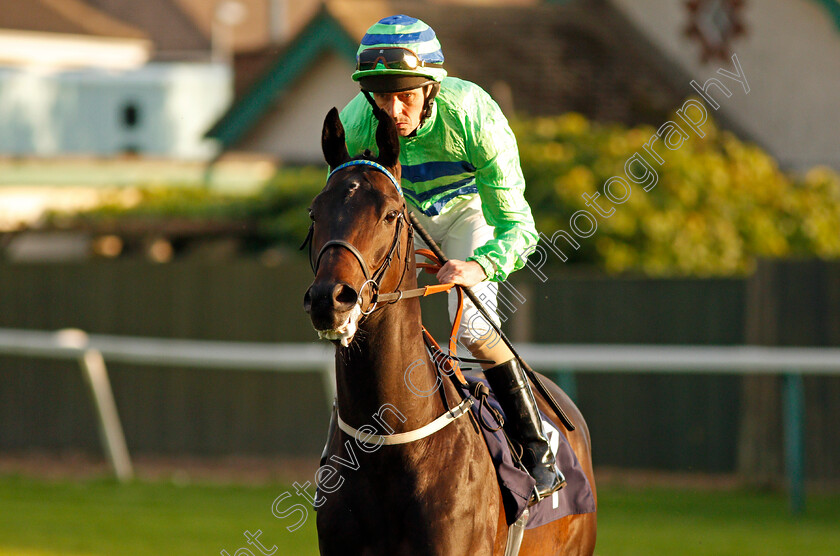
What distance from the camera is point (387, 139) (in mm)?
3508

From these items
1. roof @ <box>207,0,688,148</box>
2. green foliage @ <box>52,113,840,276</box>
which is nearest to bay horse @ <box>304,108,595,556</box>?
green foliage @ <box>52,113,840,276</box>

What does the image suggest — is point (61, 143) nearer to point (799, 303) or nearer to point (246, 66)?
point (246, 66)

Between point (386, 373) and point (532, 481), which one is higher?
point (386, 373)

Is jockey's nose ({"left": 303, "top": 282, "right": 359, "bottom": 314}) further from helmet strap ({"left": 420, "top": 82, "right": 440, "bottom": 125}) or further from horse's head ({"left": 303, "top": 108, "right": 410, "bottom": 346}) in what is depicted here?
helmet strap ({"left": 420, "top": 82, "right": 440, "bottom": 125})

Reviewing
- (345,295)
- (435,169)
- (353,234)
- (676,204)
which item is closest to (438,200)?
(435,169)

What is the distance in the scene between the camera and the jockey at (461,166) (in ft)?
12.3

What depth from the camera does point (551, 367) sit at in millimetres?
9102

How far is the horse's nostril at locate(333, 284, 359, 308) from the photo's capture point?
9.98ft

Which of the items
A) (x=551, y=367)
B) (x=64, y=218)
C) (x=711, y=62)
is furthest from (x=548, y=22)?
(x=551, y=367)

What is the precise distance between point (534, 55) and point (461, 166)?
12.5 m

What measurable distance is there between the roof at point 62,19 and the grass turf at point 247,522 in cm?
2067

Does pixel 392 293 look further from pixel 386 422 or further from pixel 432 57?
pixel 432 57

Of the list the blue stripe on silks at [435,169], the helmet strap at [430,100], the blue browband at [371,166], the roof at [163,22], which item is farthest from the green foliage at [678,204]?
the roof at [163,22]

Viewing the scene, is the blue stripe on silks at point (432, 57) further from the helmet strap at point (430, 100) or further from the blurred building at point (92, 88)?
the blurred building at point (92, 88)
